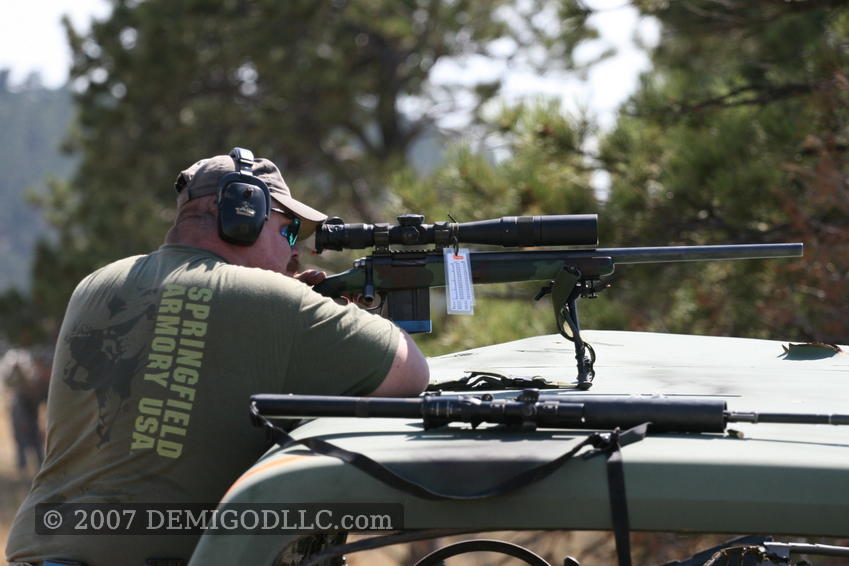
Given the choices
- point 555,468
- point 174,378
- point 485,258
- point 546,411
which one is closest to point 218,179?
point 174,378

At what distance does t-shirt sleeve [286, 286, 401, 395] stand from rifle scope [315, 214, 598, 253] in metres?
0.66

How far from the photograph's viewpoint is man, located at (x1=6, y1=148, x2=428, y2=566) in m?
2.43

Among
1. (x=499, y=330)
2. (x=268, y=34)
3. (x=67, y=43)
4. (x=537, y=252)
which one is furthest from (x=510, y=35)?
(x=537, y=252)

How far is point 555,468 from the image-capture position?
6.03 feet

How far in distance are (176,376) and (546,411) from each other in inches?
36.3

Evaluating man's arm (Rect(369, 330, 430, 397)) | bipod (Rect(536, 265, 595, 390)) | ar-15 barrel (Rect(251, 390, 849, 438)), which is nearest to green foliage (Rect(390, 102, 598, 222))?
bipod (Rect(536, 265, 595, 390))

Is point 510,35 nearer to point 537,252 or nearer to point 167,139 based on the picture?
point 167,139

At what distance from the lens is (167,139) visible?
15.4 meters

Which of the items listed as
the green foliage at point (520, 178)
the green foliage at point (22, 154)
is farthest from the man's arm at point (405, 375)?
the green foliage at point (22, 154)

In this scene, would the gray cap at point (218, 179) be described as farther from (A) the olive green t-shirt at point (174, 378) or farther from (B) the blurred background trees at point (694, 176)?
(B) the blurred background trees at point (694, 176)

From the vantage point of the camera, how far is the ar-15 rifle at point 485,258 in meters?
3.25

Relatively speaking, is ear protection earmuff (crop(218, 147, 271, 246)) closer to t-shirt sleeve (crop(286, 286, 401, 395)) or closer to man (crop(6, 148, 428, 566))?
man (crop(6, 148, 428, 566))

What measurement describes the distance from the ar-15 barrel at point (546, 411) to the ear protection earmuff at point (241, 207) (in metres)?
0.81

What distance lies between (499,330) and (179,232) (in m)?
4.28
